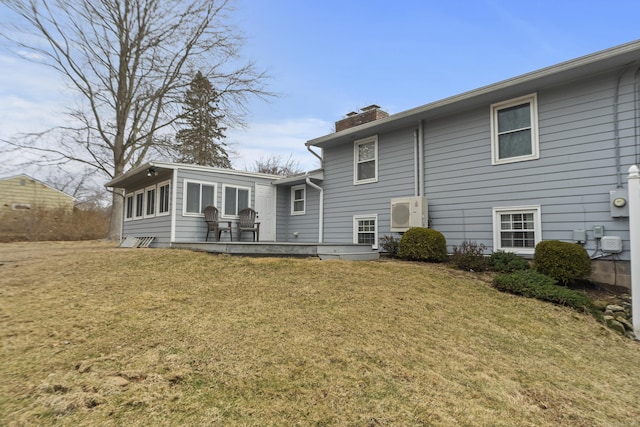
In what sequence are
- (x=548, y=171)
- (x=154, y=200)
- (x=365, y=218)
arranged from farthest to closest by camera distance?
(x=154, y=200) < (x=365, y=218) < (x=548, y=171)

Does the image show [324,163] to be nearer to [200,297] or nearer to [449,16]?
[449,16]

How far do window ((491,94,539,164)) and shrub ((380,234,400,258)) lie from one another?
8.79 ft

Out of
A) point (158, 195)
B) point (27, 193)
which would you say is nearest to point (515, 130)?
point (158, 195)

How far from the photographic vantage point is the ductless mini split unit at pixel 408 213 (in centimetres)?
752

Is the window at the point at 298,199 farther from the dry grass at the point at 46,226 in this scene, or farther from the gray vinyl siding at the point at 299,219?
the dry grass at the point at 46,226

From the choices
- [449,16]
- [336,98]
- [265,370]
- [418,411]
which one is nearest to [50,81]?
[336,98]

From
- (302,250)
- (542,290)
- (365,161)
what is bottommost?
(542,290)

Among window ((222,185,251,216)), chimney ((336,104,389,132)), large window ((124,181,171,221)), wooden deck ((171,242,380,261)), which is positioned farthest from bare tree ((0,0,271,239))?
wooden deck ((171,242,380,261))

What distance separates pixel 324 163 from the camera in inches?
416

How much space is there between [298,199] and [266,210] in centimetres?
114

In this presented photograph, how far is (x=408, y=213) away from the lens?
7.70 meters

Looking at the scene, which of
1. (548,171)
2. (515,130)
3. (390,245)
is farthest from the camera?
(390,245)

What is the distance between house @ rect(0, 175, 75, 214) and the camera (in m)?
21.1

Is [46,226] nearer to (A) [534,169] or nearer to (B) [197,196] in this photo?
(B) [197,196]
